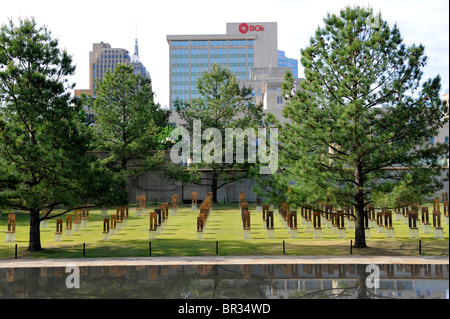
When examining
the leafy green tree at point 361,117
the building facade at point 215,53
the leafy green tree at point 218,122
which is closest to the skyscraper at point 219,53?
the building facade at point 215,53

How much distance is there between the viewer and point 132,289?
15734 mm

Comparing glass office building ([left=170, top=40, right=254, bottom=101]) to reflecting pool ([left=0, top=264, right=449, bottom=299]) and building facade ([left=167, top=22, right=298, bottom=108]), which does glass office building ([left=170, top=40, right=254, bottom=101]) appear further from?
reflecting pool ([left=0, top=264, right=449, bottom=299])

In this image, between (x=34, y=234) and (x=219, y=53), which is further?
(x=219, y=53)

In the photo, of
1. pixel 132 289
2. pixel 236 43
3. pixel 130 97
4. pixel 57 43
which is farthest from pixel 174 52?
pixel 132 289

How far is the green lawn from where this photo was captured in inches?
876

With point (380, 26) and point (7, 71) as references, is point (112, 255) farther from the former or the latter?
point (380, 26)

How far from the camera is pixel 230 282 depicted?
54.6 feet

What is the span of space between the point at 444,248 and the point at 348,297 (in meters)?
10.8

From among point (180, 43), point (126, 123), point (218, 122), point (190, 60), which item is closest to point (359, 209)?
point (218, 122)

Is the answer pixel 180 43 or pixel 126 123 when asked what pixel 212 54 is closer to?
pixel 180 43

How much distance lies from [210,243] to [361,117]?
399 inches

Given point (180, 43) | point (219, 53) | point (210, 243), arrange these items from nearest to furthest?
1. point (210, 243)
2. point (180, 43)
3. point (219, 53)

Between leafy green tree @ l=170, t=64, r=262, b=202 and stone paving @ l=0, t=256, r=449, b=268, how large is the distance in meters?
26.2

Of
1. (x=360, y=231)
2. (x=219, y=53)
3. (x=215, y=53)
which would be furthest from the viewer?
(x=219, y=53)
